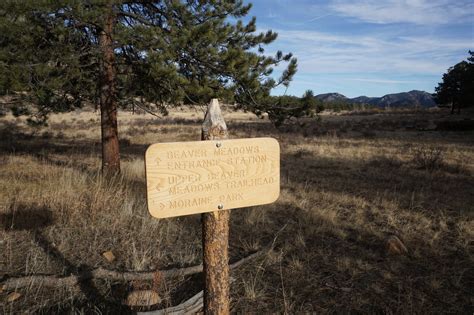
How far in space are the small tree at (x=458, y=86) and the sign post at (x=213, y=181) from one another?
3716 cm

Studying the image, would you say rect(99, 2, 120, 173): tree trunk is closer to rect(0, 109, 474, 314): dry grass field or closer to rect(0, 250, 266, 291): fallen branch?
rect(0, 109, 474, 314): dry grass field

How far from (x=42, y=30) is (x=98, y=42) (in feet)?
4.98

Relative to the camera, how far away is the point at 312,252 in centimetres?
446

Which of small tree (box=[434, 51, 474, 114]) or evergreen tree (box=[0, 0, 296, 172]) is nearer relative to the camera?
evergreen tree (box=[0, 0, 296, 172])

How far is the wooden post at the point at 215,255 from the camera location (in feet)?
7.68

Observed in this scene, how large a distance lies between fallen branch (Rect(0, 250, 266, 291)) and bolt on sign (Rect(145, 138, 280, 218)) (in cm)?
137

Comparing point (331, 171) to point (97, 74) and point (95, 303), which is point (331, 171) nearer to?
point (97, 74)

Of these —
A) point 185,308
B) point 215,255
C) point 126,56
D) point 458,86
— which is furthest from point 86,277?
point 458,86

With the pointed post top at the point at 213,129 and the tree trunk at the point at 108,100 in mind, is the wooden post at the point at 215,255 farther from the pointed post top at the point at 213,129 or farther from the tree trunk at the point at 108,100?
the tree trunk at the point at 108,100

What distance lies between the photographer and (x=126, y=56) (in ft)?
24.2

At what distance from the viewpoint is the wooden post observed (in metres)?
2.34

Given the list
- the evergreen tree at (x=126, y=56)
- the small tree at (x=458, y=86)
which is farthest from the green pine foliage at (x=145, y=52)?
the small tree at (x=458, y=86)

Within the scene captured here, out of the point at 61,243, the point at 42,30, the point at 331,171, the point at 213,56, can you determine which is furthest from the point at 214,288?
the point at 331,171

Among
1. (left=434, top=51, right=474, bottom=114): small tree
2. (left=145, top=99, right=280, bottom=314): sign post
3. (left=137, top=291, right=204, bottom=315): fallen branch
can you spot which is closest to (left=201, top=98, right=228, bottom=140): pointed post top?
(left=145, top=99, right=280, bottom=314): sign post
